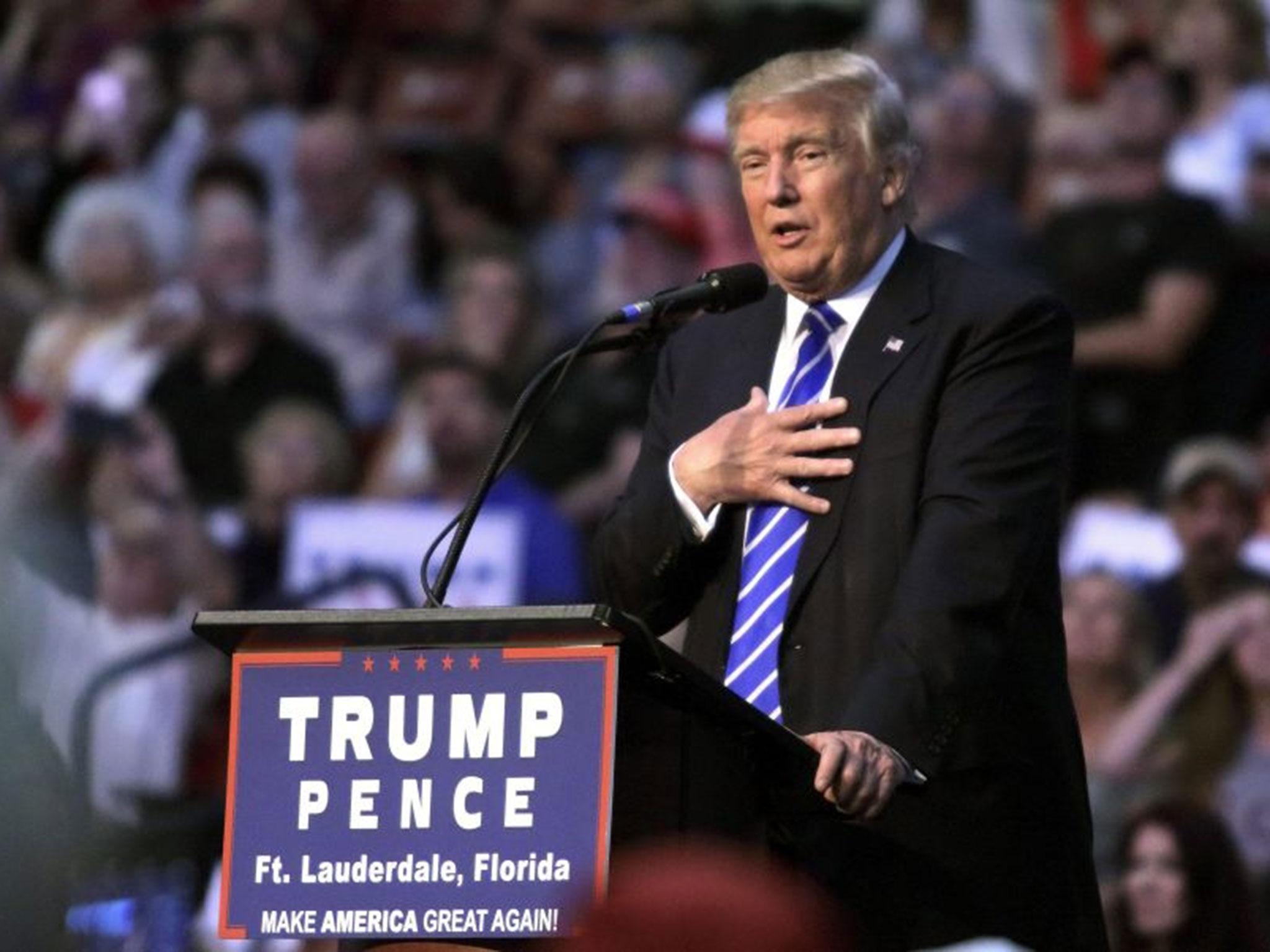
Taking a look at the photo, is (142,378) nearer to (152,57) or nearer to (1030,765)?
(152,57)

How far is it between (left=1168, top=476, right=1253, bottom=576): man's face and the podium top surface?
4.24 meters

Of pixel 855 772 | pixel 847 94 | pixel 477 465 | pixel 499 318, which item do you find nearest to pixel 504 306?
pixel 499 318

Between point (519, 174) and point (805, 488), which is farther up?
point (519, 174)

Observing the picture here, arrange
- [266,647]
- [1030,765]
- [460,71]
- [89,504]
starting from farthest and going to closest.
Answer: [460,71] → [89,504] → [1030,765] → [266,647]

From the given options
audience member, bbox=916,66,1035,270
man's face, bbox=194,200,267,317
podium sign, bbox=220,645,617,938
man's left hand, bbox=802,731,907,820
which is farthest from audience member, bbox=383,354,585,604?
podium sign, bbox=220,645,617,938

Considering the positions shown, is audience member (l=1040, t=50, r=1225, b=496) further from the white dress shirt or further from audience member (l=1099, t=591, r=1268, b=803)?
the white dress shirt

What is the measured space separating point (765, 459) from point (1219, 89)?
190 inches

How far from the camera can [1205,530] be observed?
7062mm

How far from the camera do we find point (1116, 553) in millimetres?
7312

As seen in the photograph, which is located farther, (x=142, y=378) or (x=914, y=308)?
(x=142, y=378)

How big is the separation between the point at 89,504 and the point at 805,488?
5.15 metres

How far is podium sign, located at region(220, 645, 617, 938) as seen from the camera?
9.95ft

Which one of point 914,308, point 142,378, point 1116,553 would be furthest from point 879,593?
point 142,378

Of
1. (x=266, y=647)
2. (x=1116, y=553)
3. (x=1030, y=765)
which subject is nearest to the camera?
(x=266, y=647)
